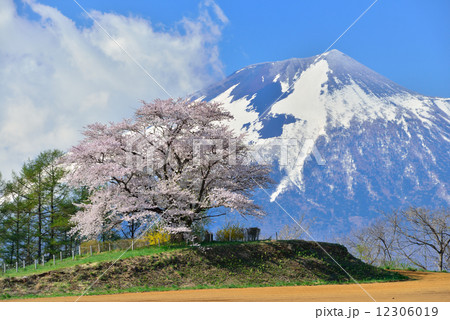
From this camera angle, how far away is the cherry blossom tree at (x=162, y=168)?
27969mm

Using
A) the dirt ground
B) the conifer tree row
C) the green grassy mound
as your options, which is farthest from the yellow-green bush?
the conifer tree row

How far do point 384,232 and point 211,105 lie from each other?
22628mm

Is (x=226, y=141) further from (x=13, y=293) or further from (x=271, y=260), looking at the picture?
(x=13, y=293)

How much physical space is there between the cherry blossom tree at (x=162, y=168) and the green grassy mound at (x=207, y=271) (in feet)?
8.23

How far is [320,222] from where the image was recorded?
627 feet

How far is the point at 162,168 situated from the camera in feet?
101

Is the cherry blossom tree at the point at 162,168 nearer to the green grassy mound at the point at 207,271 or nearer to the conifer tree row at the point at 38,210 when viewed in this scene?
the green grassy mound at the point at 207,271

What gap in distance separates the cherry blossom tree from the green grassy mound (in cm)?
251

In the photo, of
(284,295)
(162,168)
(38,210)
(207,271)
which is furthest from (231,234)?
(38,210)

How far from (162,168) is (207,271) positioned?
28.1 ft

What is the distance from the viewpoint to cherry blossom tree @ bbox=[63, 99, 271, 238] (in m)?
28.0

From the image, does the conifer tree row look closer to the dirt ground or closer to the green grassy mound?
the green grassy mound

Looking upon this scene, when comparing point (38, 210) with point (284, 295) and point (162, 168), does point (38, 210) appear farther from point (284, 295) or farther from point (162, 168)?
point (284, 295)

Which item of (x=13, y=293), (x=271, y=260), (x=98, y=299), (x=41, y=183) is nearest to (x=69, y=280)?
(x=13, y=293)
